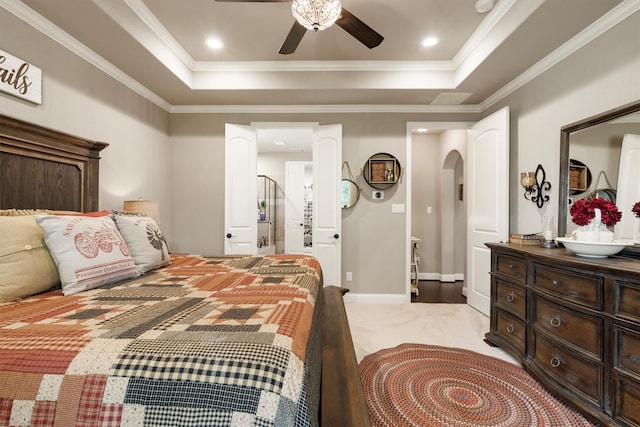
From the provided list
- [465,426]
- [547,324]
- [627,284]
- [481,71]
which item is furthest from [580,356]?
[481,71]

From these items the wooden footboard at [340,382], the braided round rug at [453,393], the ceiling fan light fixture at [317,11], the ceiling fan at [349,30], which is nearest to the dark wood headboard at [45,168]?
the ceiling fan at [349,30]

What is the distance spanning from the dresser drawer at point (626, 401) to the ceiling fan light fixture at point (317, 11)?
246cm

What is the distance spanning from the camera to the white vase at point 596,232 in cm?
180

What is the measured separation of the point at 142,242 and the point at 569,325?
8.58 ft

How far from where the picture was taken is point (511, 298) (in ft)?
7.45

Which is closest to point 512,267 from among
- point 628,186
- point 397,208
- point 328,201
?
point 628,186

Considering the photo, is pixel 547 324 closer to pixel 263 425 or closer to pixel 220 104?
pixel 263 425

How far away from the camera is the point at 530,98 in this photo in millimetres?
2834

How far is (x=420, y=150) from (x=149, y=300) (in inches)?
194

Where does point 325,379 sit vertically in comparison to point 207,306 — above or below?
below

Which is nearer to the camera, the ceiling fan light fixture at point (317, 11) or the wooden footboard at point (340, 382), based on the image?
the wooden footboard at point (340, 382)

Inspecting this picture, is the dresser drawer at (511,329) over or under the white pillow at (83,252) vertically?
under

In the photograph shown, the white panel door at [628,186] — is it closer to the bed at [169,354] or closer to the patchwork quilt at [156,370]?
the bed at [169,354]

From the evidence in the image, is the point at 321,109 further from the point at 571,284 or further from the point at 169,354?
the point at 169,354
